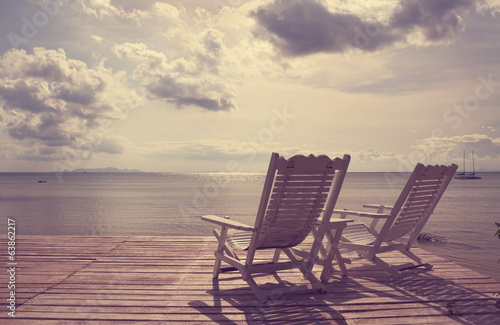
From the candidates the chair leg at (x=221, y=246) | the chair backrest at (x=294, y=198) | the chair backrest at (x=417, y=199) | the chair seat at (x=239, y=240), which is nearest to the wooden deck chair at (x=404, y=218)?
the chair backrest at (x=417, y=199)

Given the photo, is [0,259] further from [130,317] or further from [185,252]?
[130,317]

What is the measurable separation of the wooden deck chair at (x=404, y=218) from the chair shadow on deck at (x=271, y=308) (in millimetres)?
842

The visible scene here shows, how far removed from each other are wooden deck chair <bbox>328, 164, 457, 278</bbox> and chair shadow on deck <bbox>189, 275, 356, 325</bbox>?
842 mm

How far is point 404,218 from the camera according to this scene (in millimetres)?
4871

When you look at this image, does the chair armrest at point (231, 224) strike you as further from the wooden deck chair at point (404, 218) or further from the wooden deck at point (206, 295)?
the wooden deck chair at point (404, 218)

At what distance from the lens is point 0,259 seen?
5477 millimetres

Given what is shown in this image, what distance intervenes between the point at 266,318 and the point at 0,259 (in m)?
4.04

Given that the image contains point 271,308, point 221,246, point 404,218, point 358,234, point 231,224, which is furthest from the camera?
point 358,234

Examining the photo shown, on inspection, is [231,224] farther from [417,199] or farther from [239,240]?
[417,199]

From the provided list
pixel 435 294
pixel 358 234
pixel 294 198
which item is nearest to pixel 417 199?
pixel 358 234

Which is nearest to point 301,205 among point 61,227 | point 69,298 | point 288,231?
point 288,231

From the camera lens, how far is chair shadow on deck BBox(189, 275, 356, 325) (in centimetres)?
331

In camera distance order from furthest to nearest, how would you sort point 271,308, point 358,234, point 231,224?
point 358,234
point 231,224
point 271,308

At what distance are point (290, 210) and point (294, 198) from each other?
0.12 m
